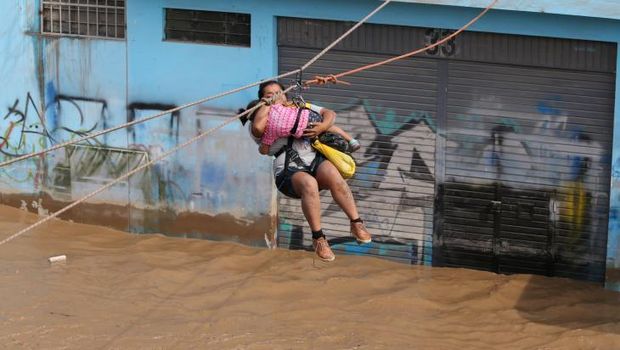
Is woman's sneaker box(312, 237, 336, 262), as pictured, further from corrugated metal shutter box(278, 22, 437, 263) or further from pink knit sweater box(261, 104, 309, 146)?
corrugated metal shutter box(278, 22, 437, 263)

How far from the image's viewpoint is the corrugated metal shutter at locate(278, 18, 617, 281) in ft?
40.3

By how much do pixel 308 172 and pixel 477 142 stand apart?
Answer: 380 centimetres

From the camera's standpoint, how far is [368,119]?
1296 cm

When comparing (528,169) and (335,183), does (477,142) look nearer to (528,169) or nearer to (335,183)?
(528,169)

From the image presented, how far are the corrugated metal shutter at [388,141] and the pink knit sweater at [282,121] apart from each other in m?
3.70

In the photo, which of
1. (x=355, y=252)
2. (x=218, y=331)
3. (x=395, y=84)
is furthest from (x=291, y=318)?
(x=395, y=84)

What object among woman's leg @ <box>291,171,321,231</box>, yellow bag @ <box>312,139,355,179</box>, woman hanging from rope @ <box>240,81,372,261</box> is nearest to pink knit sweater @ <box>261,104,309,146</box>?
woman hanging from rope @ <box>240,81,372,261</box>

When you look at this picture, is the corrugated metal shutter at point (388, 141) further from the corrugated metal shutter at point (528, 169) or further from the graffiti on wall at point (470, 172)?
the corrugated metal shutter at point (528, 169)

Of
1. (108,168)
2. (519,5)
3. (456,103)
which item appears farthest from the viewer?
(108,168)

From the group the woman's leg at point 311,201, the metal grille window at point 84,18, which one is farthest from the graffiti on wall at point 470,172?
the woman's leg at point 311,201

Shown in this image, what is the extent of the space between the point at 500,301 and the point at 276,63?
3.43 metres

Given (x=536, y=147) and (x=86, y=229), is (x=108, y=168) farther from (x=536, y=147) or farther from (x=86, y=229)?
(x=536, y=147)

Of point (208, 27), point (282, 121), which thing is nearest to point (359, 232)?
point (282, 121)

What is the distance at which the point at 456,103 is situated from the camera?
1268cm
